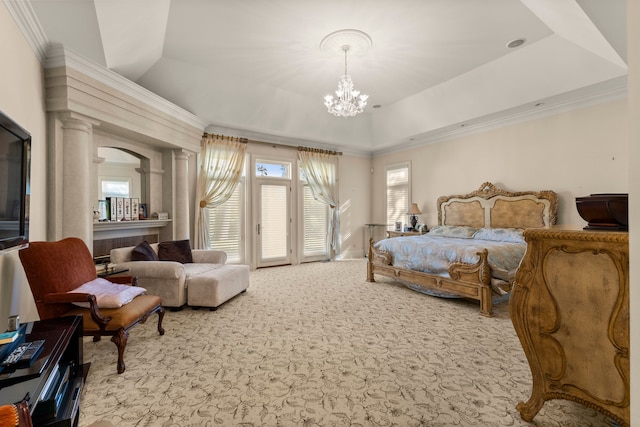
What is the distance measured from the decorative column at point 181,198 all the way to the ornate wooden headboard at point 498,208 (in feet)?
16.7

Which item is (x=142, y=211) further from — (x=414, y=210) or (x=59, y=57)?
(x=414, y=210)

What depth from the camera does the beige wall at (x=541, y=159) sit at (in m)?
4.35

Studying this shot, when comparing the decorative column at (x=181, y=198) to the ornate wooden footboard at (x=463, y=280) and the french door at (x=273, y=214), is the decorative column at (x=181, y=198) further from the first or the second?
the ornate wooden footboard at (x=463, y=280)

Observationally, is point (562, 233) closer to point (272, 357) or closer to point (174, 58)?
point (272, 357)

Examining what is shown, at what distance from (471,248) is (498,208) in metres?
2.04

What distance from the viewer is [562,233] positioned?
1.60 m

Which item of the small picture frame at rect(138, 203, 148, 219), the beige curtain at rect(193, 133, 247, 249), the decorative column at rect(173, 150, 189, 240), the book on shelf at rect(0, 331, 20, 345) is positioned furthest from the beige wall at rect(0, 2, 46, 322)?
the beige curtain at rect(193, 133, 247, 249)

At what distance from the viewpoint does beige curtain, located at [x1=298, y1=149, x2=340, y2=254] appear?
279 inches

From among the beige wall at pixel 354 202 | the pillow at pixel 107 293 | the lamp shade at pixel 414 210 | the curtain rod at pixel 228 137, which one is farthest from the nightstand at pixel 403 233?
the pillow at pixel 107 293

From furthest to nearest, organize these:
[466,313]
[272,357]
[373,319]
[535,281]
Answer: [466,313] → [373,319] → [272,357] → [535,281]

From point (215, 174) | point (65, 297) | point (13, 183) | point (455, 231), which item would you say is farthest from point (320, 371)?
point (215, 174)

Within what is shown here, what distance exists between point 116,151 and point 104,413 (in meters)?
3.91

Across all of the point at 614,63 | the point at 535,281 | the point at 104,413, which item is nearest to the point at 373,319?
the point at 535,281

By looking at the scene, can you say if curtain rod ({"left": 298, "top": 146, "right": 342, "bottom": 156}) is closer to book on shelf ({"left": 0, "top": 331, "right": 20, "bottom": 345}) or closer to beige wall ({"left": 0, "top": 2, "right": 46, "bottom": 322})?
beige wall ({"left": 0, "top": 2, "right": 46, "bottom": 322})
